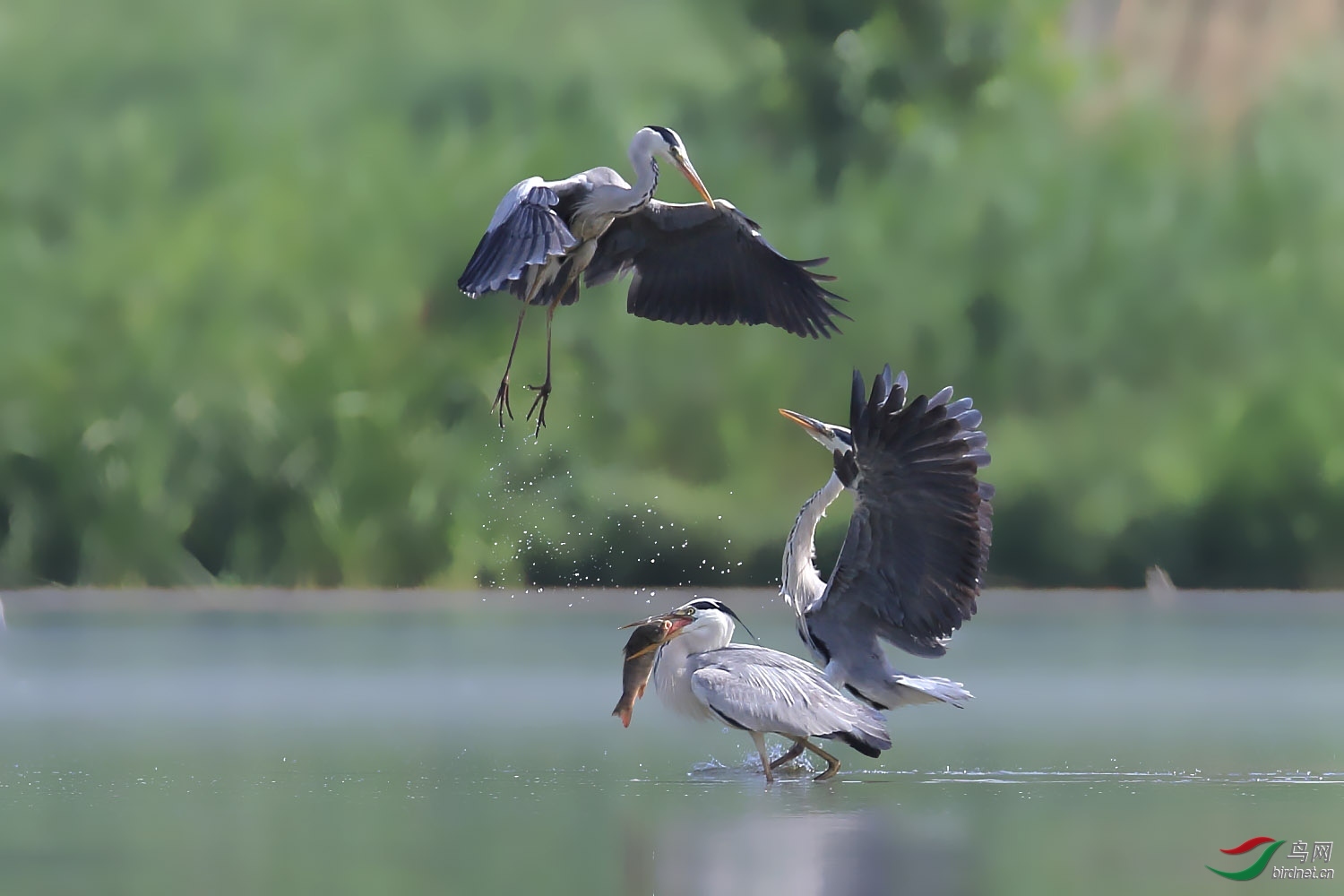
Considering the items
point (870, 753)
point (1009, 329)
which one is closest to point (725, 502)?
point (1009, 329)

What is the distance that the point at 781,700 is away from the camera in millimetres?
8867

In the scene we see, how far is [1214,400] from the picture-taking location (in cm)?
2284

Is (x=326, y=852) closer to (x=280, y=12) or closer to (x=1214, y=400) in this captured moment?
(x=1214, y=400)

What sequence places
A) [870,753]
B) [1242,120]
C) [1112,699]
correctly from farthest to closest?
[1242,120] < [1112,699] < [870,753]

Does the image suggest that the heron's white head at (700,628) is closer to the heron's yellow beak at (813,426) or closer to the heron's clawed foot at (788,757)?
the heron's clawed foot at (788,757)

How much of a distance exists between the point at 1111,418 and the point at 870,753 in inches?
574

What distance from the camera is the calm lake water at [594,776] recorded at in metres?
6.83

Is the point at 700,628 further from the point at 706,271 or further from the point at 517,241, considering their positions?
the point at 706,271

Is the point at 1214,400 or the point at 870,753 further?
the point at 1214,400

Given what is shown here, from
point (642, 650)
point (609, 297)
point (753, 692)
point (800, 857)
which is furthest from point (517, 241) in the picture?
point (609, 297)

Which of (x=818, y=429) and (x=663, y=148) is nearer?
(x=818, y=429)

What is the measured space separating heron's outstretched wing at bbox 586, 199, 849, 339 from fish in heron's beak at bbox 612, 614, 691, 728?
68.6 inches

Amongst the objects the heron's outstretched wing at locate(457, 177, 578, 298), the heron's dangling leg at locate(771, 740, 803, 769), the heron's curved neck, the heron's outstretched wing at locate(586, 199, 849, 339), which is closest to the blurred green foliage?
the heron's outstretched wing at locate(586, 199, 849, 339)

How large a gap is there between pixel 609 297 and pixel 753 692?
47.5 feet
